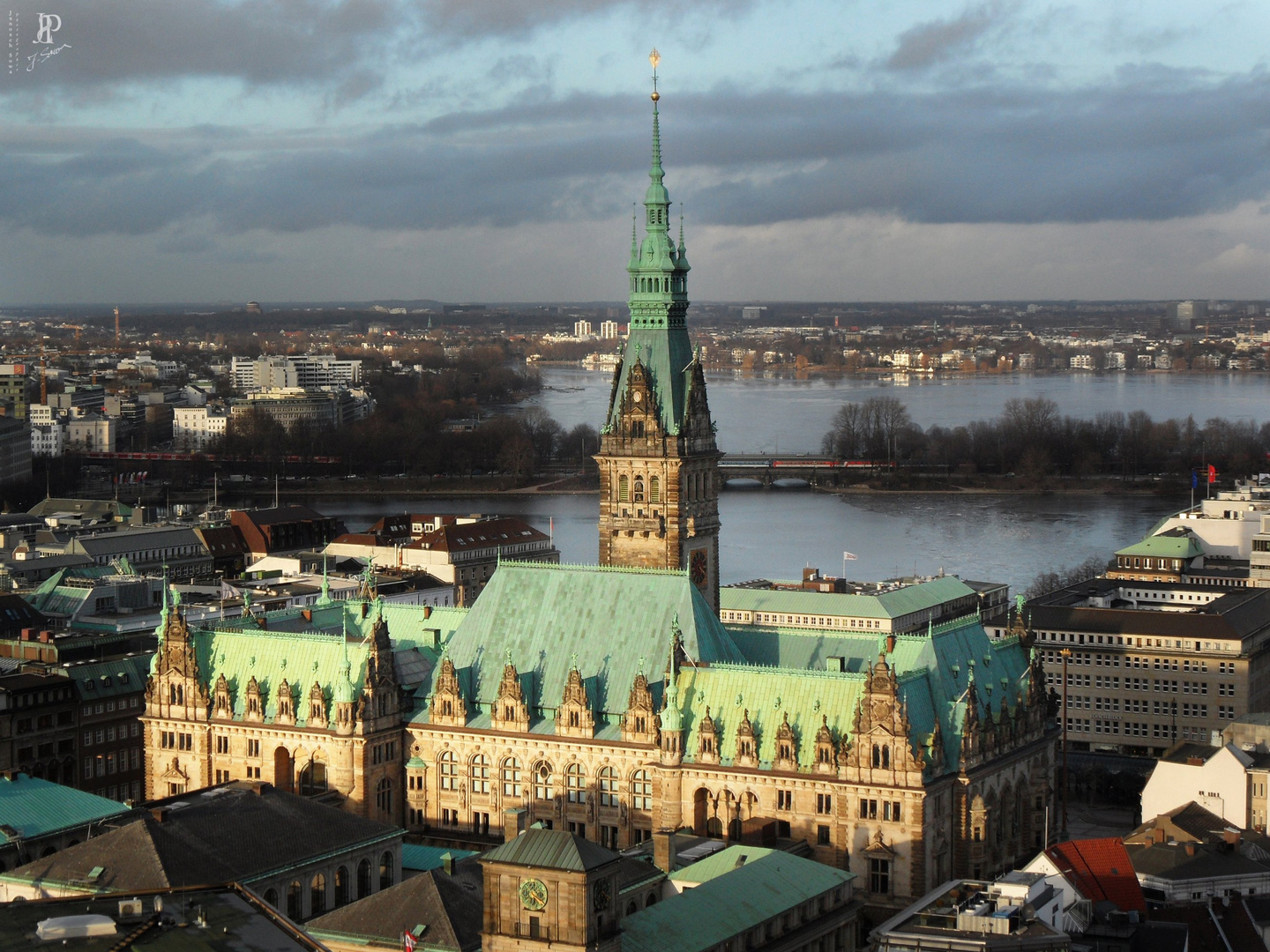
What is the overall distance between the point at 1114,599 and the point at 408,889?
61386 mm

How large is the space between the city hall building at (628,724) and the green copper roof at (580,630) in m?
0.06

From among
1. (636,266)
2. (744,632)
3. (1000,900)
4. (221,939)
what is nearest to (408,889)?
(221,939)

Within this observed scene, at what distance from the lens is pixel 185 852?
51812 mm

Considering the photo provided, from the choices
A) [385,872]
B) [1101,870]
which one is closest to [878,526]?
[1101,870]

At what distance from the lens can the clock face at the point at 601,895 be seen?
4350cm

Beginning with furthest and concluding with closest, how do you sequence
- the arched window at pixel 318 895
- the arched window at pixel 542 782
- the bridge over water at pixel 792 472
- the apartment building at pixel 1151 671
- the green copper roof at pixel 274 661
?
1. the bridge over water at pixel 792 472
2. the apartment building at pixel 1151 671
3. the green copper roof at pixel 274 661
4. the arched window at pixel 542 782
5. the arched window at pixel 318 895

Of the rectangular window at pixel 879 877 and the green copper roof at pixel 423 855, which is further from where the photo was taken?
the green copper roof at pixel 423 855

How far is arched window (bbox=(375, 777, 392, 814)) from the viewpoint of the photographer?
63.6 m

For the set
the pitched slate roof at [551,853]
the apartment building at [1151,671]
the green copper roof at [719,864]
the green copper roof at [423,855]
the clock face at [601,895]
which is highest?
the pitched slate roof at [551,853]

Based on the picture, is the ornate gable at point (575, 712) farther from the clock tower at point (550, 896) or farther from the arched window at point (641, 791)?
the clock tower at point (550, 896)

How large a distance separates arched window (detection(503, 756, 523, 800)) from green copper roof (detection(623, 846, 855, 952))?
372 inches

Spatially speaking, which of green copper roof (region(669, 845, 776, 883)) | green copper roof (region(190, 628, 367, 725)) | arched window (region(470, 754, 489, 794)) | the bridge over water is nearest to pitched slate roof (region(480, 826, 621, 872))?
green copper roof (region(669, 845, 776, 883))

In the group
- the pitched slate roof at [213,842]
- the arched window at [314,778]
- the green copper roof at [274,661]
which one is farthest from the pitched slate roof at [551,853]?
the arched window at [314,778]

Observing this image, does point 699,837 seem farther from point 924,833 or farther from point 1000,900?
point 1000,900
